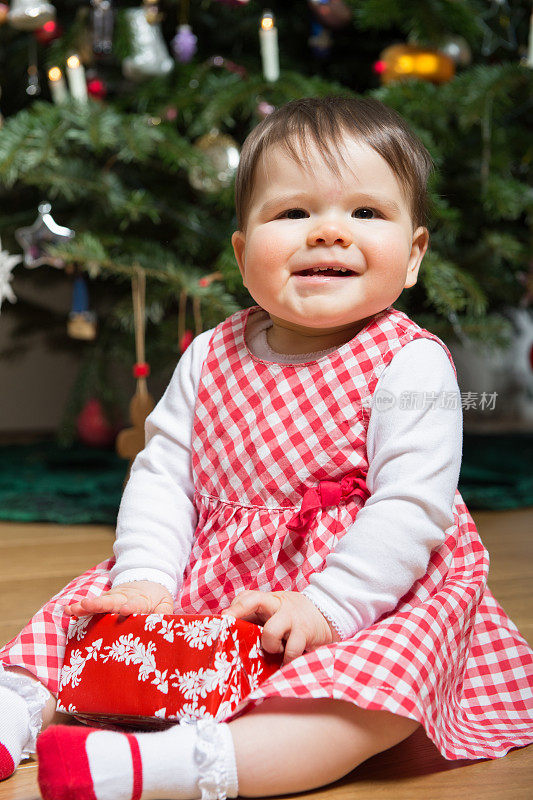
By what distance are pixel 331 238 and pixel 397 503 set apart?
0.24m

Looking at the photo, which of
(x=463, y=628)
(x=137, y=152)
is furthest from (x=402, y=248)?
(x=137, y=152)

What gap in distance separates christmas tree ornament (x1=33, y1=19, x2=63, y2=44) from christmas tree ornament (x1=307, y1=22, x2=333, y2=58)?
0.50 m

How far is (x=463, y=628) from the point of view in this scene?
29.7 inches

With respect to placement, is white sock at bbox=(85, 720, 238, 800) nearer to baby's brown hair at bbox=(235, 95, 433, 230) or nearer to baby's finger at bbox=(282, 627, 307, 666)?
baby's finger at bbox=(282, 627, 307, 666)

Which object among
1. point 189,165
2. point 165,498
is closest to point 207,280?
point 189,165

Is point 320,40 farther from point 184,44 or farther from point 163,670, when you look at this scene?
point 163,670

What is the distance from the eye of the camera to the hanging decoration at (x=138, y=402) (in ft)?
4.55

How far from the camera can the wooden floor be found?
65 cm

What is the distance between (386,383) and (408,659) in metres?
0.25

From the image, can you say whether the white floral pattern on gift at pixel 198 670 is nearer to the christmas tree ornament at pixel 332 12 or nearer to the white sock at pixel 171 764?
the white sock at pixel 171 764

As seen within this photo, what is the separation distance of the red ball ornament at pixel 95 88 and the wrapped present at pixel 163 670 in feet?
4.12

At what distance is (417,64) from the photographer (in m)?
1.55

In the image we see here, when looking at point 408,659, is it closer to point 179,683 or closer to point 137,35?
point 179,683

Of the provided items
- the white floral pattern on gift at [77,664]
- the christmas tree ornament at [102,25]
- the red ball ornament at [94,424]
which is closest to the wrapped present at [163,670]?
the white floral pattern on gift at [77,664]
